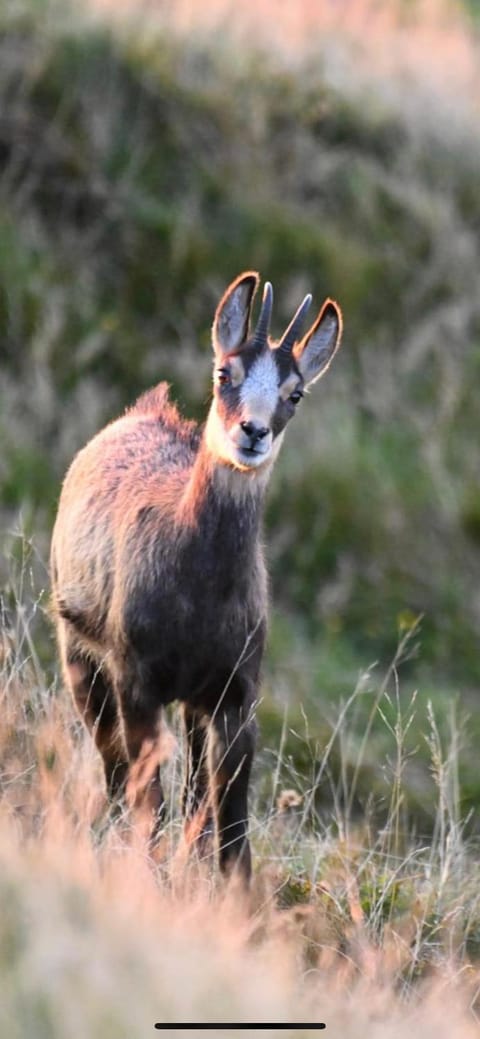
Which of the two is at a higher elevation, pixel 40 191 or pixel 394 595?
pixel 40 191

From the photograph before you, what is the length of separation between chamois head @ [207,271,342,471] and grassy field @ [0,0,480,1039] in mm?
1064

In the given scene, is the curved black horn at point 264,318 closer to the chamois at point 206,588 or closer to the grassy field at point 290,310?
the chamois at point 206,588

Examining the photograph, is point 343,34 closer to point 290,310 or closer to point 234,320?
point 290,310

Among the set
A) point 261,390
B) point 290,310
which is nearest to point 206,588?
point 261,390

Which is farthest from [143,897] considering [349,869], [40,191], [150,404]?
[40,191]

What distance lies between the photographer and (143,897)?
Result: 5320 mm

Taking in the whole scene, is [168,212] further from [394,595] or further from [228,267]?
[394,595]

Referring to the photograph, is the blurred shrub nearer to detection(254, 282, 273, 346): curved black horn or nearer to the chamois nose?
detection(254, 282, 273, 346): curved black horn

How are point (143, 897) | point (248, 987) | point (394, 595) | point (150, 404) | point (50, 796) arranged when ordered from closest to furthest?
point (248, 987) → point (143, 897) → point (50, 796) → point (150, 404) → point (394, 595)

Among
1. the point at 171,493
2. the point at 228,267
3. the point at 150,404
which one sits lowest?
the point at 171,493

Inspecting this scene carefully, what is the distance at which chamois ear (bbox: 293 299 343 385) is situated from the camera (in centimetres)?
A: 718

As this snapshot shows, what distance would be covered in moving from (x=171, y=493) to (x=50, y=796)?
1604 millimetres

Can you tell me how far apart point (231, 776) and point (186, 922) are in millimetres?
1532

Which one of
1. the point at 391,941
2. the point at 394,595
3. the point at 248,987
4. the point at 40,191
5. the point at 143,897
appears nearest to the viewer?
the point at 248,987
